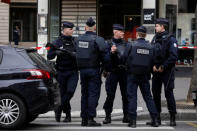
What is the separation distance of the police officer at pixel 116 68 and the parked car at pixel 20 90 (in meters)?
1.37

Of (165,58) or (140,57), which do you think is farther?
(165,58)

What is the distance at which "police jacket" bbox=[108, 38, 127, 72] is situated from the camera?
9.71 meters

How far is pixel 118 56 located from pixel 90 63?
0.58 metres

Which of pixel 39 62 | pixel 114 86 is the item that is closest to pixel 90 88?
pixel 114 86

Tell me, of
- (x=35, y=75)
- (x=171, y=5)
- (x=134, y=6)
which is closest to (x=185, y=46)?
(x=171, y=5)

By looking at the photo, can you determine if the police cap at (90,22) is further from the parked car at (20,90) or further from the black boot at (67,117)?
the black boot at (67,117)

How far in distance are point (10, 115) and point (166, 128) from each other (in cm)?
279

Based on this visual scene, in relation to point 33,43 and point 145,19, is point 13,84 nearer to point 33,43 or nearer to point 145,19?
point 145,19

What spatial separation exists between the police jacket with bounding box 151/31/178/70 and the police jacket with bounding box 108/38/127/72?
0.58m

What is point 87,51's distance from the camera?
950 cm

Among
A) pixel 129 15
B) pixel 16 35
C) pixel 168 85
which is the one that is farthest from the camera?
pixel 16 35

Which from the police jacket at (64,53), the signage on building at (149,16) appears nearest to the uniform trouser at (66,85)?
the police jacket at (64,53)

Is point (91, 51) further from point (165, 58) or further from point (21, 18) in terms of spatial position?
point (21, 18)

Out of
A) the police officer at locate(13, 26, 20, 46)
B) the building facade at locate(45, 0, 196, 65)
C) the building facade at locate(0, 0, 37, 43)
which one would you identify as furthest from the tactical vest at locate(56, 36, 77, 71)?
the police officer at locate(13, 26, 20, 46)
